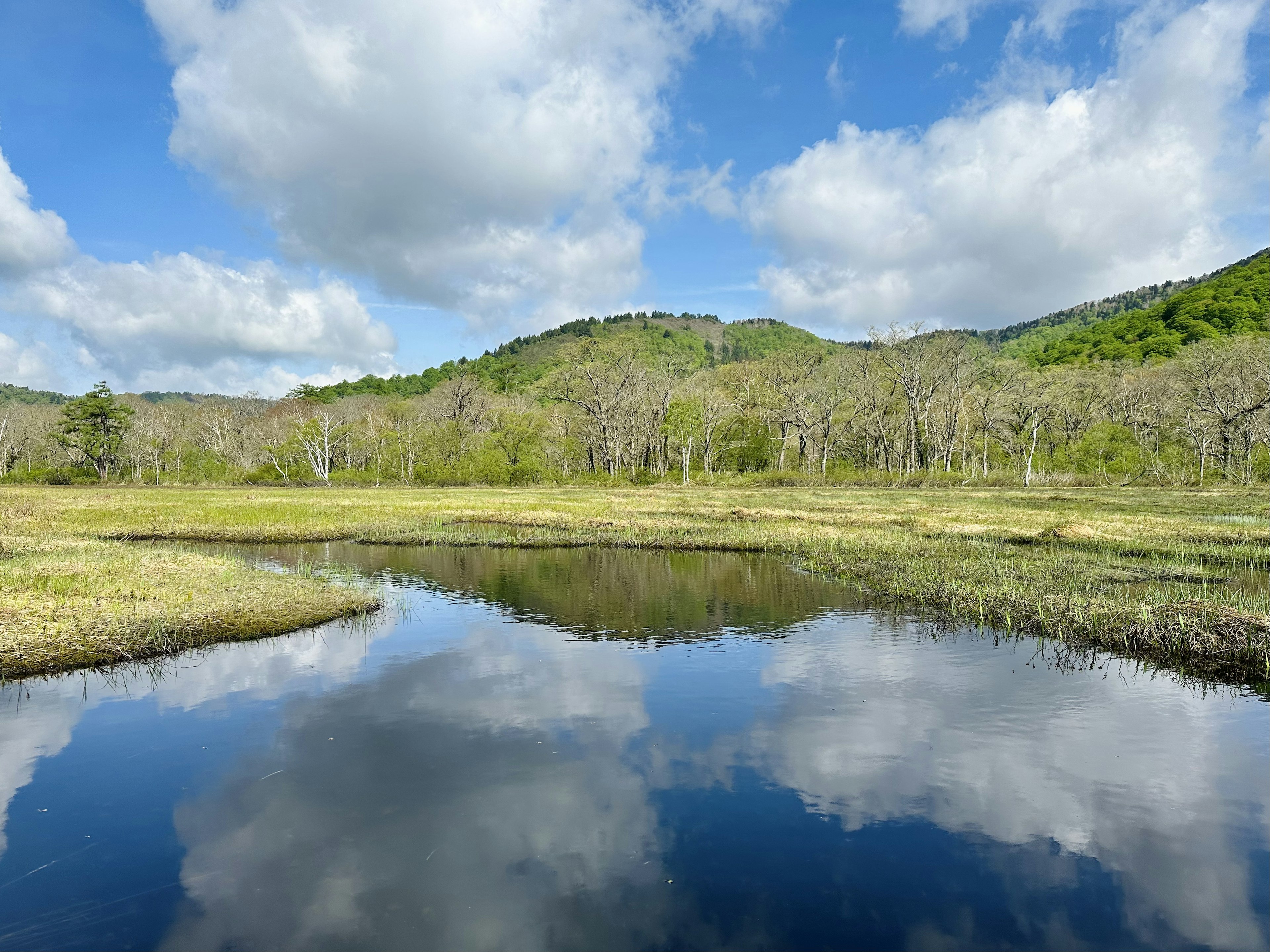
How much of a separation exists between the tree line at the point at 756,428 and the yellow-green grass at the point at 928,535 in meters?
18.7

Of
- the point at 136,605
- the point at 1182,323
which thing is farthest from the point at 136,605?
the point at 1182,323

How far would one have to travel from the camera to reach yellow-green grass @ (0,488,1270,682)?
580 inches

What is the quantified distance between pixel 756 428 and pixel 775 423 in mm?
2522

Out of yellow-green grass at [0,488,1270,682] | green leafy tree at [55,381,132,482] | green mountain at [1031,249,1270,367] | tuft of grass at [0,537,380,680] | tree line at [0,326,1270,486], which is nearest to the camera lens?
tuft of grass at [0,537,380,680]

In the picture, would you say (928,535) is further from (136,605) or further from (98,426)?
(98,426)

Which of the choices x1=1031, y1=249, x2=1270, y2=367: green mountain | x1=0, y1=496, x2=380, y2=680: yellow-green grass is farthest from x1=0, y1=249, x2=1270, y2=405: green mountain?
x1=0, y1=496, x2=380, y2=680: yellow-green grass

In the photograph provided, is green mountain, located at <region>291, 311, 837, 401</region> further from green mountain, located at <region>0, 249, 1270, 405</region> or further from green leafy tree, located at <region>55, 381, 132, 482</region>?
green leafy tree, located at <region>55, 381, 132, 482</region>

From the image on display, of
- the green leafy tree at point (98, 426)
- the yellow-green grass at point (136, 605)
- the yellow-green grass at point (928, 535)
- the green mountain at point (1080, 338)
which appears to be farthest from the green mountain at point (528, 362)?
the yellow-green grass at point (136, 605)

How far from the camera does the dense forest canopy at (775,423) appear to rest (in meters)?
70.9

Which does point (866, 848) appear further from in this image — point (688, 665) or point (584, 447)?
point (584, 447)

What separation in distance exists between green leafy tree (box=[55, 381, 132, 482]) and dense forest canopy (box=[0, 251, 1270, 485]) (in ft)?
0.87

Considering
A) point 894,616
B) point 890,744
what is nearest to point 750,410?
point 894,616

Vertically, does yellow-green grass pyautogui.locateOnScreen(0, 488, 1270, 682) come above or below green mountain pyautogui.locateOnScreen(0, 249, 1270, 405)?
below

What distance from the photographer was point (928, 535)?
29500 mm
